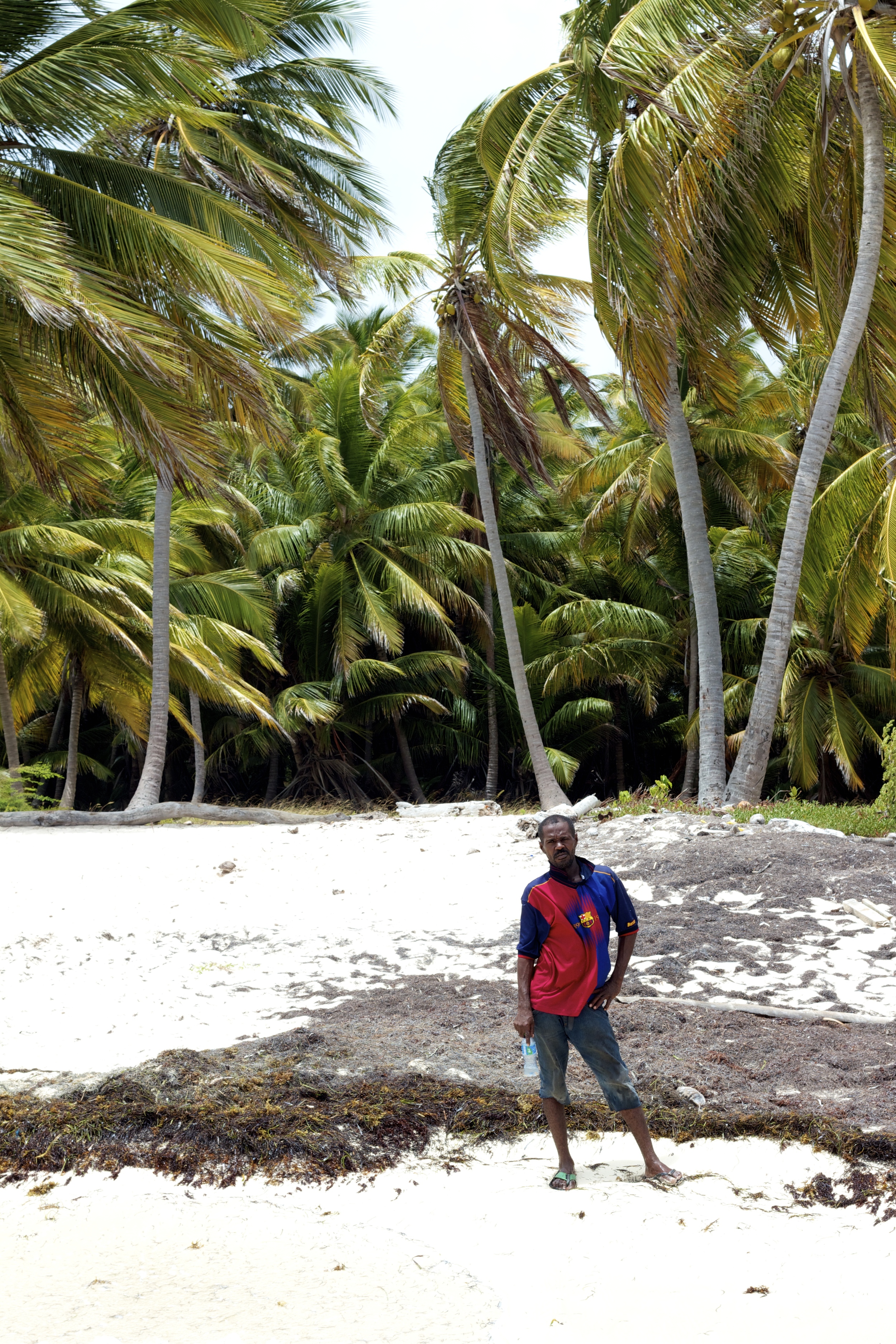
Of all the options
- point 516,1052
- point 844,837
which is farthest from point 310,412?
point 516,1052

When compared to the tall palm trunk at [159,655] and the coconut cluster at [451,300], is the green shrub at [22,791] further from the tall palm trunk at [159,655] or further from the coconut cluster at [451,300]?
the coconut cluster at [451,300]

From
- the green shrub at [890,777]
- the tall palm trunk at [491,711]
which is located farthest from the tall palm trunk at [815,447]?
the tall palm trunk at [491,711]

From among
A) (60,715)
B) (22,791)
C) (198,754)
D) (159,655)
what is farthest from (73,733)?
(60,715)

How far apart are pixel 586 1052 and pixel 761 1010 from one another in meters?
2.48

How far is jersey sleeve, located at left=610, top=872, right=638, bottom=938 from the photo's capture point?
167 inches

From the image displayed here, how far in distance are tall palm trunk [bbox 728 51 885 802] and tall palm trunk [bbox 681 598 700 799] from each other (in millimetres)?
8830

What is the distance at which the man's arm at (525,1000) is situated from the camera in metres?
4.18

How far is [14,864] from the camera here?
9.88 metres

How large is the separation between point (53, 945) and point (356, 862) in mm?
3016

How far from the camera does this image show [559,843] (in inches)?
162

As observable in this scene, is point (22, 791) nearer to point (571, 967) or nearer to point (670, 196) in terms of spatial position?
point (670, 196)

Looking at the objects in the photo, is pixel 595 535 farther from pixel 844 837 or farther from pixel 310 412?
pixel 844 837

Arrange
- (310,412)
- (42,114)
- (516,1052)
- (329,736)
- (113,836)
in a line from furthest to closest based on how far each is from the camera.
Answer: (329,736) < (310,412) < (113,836) < (42,114) < (516,1052)

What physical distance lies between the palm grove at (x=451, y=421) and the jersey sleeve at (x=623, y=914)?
18.2 ft
